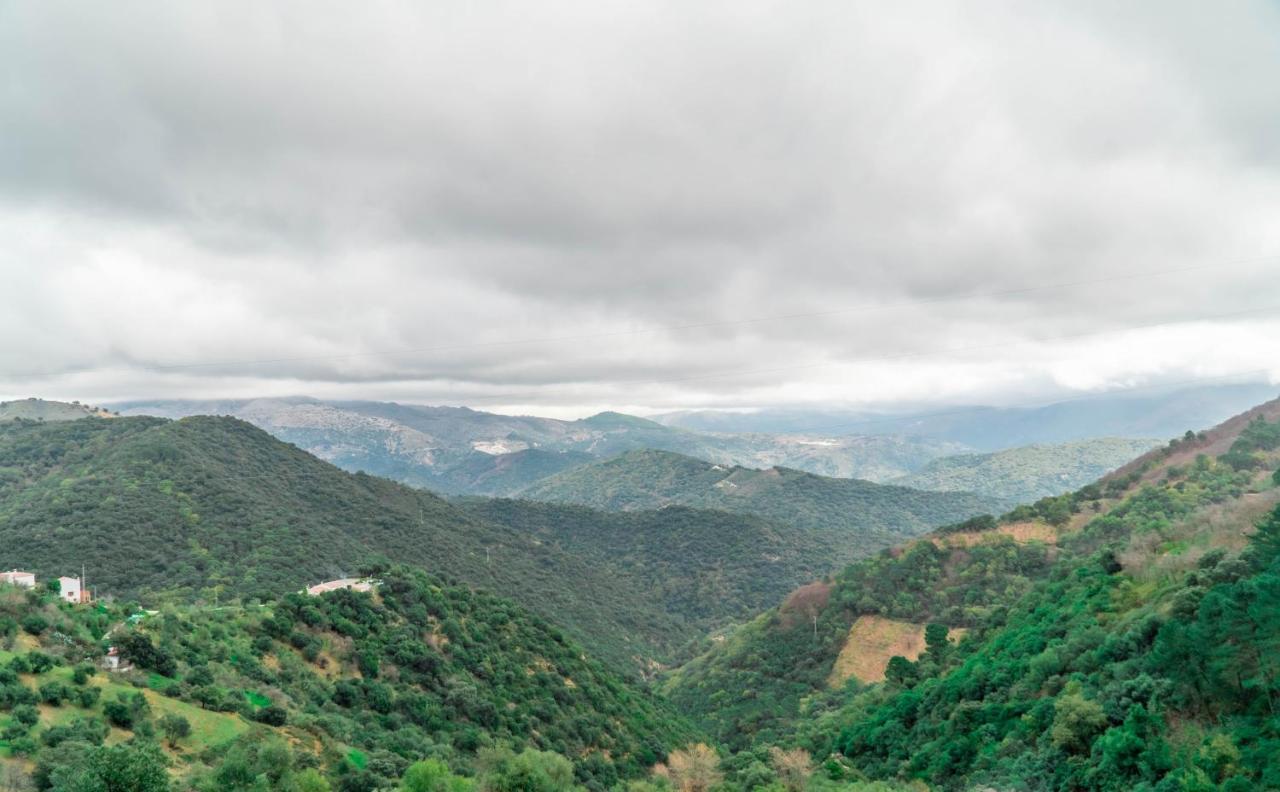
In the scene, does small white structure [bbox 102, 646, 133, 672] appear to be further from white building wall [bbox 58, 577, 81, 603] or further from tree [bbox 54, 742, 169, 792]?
white building wall [bbox 58, 577, 81, 603]

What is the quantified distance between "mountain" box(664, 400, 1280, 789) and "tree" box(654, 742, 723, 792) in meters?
8.21

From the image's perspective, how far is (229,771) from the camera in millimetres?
25703

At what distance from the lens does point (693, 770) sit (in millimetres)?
46719

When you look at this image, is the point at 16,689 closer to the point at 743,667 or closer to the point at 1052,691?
the point at 1052,691

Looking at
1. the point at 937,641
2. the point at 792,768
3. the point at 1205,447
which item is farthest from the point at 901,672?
the point at 1205,447

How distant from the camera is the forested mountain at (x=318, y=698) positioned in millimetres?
27234

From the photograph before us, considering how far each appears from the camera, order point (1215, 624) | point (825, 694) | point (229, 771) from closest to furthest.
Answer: point (229, 771) → point (1215, 624) → point (825, 694)

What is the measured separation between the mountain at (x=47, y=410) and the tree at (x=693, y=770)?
596ft

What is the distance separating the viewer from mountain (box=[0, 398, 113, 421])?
176 meters

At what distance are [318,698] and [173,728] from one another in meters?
13.8

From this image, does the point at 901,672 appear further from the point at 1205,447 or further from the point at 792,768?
the point at 1205,447

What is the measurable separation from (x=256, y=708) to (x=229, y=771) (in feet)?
38.8

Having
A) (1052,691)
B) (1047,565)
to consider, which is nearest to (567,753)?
(1052,691)

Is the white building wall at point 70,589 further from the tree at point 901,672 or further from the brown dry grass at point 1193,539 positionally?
the brown dry grass at point 1193,539
